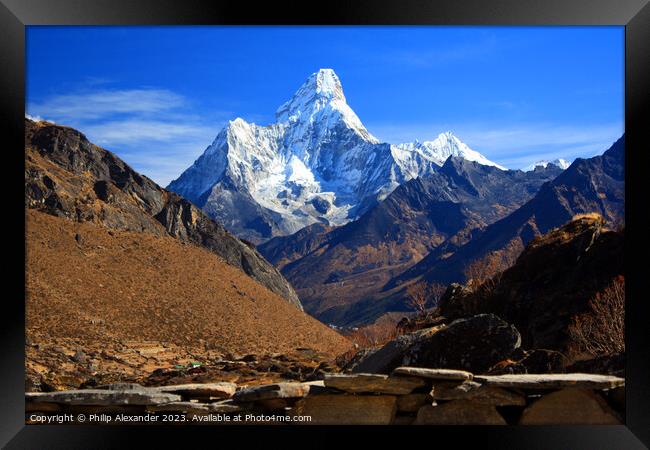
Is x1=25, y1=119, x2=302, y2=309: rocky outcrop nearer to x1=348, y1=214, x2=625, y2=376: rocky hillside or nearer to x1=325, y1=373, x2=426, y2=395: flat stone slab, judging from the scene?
x1=348, y1=214, x2=625, y2=376: rocky hillside

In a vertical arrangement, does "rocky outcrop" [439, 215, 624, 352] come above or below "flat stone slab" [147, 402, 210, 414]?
above

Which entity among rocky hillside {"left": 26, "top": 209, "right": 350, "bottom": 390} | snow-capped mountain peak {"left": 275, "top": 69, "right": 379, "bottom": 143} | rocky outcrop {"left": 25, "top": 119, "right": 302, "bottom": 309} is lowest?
rocky hillside {"left": 26, "top": 209, "right": 350, "bottom": 390}

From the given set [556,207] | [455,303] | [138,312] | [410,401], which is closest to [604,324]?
[455,303]

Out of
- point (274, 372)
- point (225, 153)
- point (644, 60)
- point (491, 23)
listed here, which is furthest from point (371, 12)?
point (225, 153)

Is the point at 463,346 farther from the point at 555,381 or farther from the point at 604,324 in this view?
the point at 604,324

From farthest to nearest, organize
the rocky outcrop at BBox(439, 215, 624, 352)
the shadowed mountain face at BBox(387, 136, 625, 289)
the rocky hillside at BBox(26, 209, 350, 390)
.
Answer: the shadowed mountain face at BBox(387, 136, 625, 289)
the rocky hillside at BBox(26, 209, 350, 390)
the rocky outcrop at BBox(439, 215, 624, 352)

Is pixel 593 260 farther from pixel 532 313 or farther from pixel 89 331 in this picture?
pixel 89 331

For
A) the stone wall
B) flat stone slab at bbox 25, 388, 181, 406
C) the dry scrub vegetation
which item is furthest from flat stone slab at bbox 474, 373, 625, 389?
flat stone slab at bbox 25, 388, 181, 406

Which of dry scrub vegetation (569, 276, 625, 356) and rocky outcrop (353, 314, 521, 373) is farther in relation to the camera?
dry scrub vegetation (569, 276, 625, 356)
